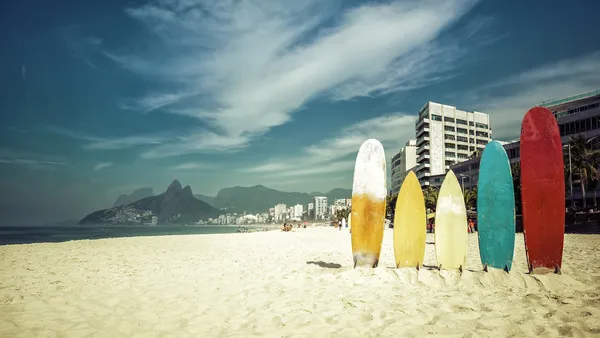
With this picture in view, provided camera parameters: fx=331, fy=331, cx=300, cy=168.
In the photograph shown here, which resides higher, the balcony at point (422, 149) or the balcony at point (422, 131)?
the balcony at point (422, 131)

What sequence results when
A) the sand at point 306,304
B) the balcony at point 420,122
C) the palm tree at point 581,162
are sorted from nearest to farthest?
1. the sand at point 306,304
2. the palm tree at point 581,162
3. the balcony at point 420,122

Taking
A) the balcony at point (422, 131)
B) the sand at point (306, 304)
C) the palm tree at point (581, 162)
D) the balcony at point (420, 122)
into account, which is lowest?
the sand at point (306, 304)

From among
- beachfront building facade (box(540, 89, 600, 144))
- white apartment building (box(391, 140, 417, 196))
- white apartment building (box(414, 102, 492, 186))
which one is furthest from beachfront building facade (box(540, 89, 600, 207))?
white apartment building (box(391, 140, 417, 196))

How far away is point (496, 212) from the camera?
21.9ft

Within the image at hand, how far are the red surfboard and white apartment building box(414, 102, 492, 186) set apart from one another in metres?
75.2

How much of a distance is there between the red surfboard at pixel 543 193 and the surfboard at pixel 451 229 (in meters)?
1.16

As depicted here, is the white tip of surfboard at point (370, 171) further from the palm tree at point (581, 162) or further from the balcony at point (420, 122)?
the balcony at point (420, 122)

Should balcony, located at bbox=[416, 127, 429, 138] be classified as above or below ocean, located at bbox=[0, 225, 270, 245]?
above

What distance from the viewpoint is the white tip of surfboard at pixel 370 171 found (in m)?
7.33

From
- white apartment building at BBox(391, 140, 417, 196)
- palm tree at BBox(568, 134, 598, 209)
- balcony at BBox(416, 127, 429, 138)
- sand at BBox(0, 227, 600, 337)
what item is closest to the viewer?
sand at BBox(0, 227, 600, 337)

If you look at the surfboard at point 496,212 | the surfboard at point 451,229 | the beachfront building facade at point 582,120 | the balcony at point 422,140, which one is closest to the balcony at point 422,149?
the balcony at point 422,140

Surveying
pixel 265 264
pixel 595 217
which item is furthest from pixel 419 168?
pixel 265 264

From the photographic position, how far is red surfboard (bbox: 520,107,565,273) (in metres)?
6.06

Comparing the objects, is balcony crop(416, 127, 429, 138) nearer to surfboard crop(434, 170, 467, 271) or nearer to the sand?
the sand
